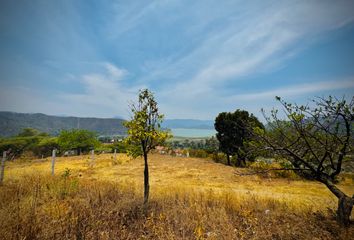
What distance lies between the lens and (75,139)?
3753 cm

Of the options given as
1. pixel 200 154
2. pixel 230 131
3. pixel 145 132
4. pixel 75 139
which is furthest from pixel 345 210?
pixel 75 139

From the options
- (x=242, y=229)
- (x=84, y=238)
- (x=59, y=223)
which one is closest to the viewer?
(x=84, y=238)

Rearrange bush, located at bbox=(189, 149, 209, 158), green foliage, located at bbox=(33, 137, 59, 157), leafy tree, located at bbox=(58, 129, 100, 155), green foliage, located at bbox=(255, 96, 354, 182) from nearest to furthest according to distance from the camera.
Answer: green foliage, located at bbox=(255, 96, 354, 182) < bush, located at bbox=(189, 149, 209, 158) < leafy tree, located at bbox=(58, 129, 100, 155) < green foliage, located at bbox=(33, 137, 59, 157)

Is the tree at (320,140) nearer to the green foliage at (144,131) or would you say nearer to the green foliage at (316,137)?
the green foliage at (316,137)

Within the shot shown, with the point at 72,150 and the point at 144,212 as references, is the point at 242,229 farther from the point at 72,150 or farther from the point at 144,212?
the point at 72,150

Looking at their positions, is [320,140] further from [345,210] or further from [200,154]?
[200,154]

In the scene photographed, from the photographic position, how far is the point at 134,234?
12.8ft

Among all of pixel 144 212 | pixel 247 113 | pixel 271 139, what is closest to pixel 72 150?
pixel 247 113

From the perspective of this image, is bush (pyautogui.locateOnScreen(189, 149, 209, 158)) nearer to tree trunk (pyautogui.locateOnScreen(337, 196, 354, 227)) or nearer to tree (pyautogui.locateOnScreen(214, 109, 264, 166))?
tree (pyautogui.locateOnScreen(214, 109, 264, 166))

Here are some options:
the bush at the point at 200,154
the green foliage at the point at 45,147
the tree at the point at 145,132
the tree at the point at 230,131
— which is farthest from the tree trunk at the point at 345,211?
the green foliage at the point at 45,147

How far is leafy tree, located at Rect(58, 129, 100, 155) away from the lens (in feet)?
119

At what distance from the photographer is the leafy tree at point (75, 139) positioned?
Answer: 3638 centimetres

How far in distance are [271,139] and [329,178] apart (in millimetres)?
1617

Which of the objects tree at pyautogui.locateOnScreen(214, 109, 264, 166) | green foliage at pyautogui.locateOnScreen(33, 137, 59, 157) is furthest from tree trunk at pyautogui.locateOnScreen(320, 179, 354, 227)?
green foliage at pyautogui.locateOnScreen(33, 137, 59, 157)
